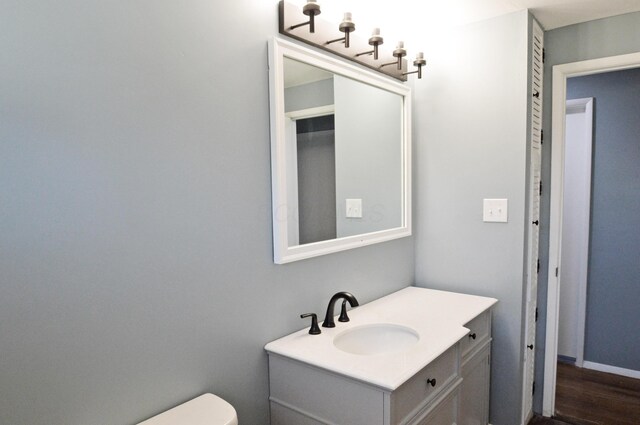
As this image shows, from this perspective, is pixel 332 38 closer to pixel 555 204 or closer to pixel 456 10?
pixel 456 10

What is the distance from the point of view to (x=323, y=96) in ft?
5.76

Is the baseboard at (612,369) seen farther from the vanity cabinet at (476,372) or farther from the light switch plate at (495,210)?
the light switch plate at (495,210)

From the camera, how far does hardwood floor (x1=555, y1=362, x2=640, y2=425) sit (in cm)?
238

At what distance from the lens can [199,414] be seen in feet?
3.83

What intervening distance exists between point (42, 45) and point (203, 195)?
56 centimetres

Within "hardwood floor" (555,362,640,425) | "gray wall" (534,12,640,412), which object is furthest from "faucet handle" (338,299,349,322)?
"hardwood floor" (555,362,640,425)

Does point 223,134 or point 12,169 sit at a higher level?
point 223,134

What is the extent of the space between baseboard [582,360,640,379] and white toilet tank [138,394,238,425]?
2950 mm

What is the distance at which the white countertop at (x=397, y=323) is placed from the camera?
4.22 ft

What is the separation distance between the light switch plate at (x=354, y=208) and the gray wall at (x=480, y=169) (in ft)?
1.86

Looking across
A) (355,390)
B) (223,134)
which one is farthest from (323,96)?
(355,390)

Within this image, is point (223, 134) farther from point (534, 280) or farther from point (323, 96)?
point (534, 280)

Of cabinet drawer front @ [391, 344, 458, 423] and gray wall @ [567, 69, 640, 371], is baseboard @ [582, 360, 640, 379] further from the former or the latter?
cabinet drawer front @ [391, 344, 458, 423]

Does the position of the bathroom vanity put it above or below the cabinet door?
above
